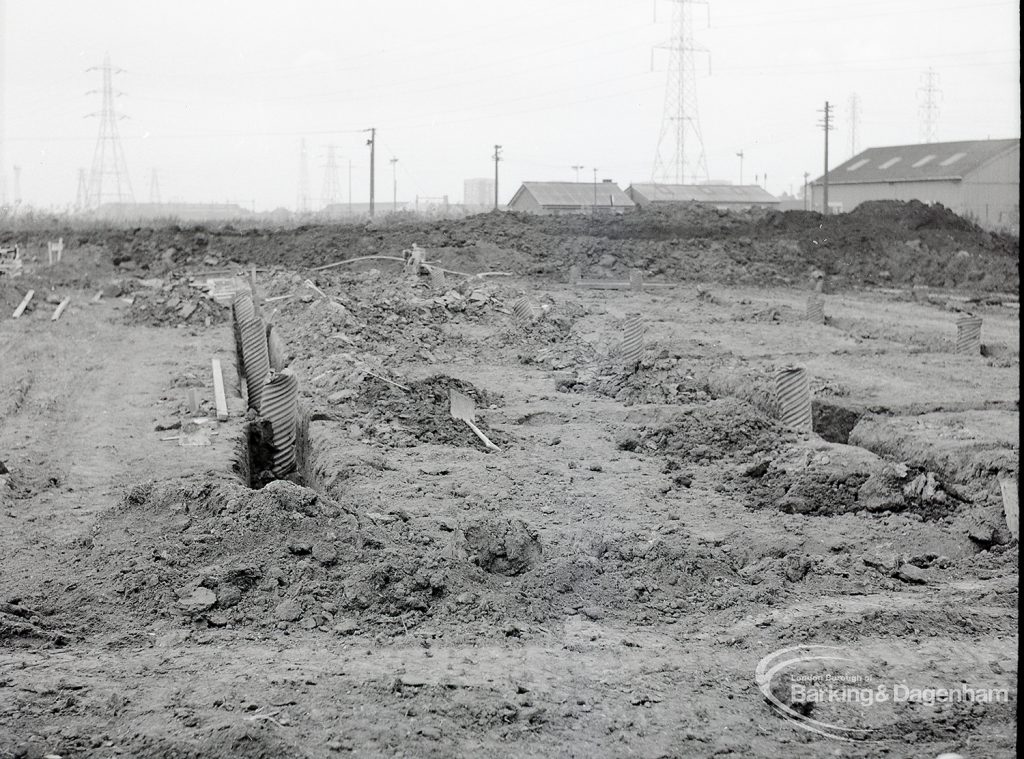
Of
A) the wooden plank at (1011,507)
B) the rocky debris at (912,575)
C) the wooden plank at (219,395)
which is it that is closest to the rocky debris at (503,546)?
the rocky debris at (912,575)

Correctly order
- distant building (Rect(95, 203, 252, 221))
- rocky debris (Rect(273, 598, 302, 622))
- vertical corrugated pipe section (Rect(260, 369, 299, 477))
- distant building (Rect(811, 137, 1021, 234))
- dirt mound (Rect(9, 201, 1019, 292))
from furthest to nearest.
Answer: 1. distant building (Rect(95, 203, 252, 221))
2. distant building (Rect(811, 137, 1021, 234))
3. dirt mound (Rect(9, 201, 1019, 292))
4. vertical corrugated pipe section (Rect(260, 369, 299, 477))
5. rocky debris (Rect(273, 598, 302, 622))

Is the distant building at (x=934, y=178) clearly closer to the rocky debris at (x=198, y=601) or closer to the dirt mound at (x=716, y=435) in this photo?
the dirt mound at (x=716, y=435)

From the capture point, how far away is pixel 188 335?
20922 millimetres

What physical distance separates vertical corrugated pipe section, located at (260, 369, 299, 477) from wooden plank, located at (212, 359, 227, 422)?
1.67ft

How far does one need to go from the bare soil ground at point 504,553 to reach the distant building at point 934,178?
87.4 feet

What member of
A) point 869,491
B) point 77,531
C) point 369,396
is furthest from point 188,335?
point 869,491

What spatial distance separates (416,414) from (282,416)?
1.70 metres

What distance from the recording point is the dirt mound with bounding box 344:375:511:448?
11.8 meters

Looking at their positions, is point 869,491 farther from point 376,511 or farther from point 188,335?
point 188,335

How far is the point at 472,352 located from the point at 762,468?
9337mm

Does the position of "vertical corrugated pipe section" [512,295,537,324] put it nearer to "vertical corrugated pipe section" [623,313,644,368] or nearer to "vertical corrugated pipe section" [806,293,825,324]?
"vertical corrugated pipe section" [623,313,644,368]

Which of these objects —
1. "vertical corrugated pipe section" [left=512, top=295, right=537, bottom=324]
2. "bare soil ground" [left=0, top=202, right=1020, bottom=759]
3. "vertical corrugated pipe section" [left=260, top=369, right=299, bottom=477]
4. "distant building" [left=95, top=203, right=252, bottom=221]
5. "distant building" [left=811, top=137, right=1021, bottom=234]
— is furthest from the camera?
"distant building" [left=95, top=203, right=252, bottom=221]

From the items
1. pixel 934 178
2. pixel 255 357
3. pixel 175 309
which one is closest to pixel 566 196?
pixel 934 178

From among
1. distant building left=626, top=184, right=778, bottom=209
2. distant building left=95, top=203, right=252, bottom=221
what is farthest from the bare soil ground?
distant building left=626, top=184, right=778, bottom=209
